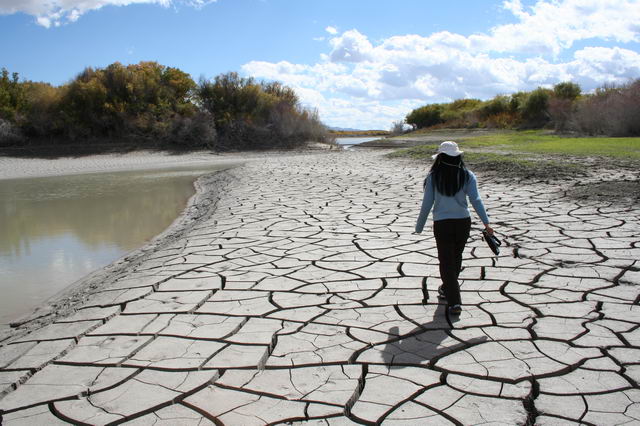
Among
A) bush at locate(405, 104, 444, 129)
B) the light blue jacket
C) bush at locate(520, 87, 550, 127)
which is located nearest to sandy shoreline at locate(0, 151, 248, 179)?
bush at locate(520, 87, 550, 127)

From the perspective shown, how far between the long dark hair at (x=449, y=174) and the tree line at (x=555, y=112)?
58.2 ft

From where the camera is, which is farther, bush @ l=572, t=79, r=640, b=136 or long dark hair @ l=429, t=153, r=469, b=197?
bush @ l=572, t=79, r=640, b=136

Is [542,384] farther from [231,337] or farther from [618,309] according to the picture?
[231,337]

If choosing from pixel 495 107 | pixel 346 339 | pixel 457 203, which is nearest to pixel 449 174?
pixel 457 203

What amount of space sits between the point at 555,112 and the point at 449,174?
83.4ft

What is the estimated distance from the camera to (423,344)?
3.21m

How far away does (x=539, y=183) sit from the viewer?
32.2 ft

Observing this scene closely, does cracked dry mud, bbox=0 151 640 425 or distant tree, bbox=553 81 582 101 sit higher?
distant tree, bbox=553 81 582 101

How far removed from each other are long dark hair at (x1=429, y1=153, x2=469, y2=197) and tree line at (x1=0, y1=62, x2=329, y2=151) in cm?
2459

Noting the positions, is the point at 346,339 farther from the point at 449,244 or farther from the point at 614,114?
the point at 614,114

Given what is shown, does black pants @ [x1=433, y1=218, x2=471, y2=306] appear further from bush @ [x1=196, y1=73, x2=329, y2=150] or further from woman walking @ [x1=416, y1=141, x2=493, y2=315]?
bush @ [x1=196, y1=73, x2=329, y2=150]

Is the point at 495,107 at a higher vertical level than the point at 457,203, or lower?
higher

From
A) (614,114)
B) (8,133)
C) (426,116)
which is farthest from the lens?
(426,116)

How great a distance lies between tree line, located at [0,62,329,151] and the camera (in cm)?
2641
